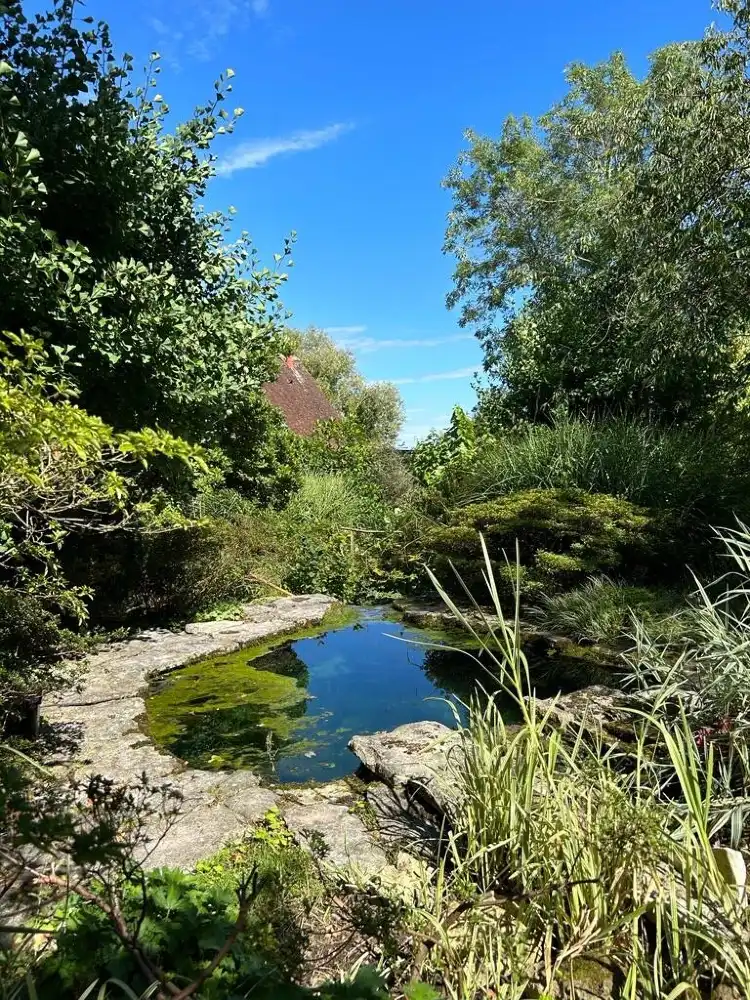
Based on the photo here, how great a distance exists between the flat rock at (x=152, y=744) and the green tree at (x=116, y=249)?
1866 millimetres

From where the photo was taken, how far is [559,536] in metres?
A: 6.31

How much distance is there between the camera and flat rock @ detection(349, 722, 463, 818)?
265 cm

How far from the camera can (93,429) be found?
2.55 metres

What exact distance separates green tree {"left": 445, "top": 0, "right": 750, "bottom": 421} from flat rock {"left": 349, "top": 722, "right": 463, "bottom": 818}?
193 inches

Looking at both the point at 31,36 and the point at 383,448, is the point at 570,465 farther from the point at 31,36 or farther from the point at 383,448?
the point at 383,448

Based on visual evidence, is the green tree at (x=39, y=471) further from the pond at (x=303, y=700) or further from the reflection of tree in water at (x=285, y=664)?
the reflection of tree in water at (x=285, y=664)

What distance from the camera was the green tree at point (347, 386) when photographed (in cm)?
2273

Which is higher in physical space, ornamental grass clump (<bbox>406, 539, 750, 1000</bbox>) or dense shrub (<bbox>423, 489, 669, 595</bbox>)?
dense shrub (<bbox>423, 489, 669, 595</bbox>)

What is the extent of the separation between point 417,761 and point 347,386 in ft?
92.2

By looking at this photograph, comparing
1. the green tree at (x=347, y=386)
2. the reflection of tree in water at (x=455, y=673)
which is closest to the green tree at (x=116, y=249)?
the reflection of tree in water at (x=455, y=673)

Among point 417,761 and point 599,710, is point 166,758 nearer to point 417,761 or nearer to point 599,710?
point 417,761

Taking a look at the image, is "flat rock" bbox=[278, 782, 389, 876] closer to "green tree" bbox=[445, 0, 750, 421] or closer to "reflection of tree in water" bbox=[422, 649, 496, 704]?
"reflection of tree in water" bbox=[422, 649, 496, 704]

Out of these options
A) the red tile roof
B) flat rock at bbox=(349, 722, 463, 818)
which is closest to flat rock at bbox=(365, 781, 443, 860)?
flat rock at bbox=(349, 722, 463, 818)

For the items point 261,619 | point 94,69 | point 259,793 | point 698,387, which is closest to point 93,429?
point 259,793
